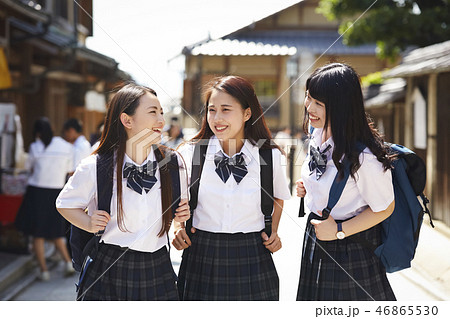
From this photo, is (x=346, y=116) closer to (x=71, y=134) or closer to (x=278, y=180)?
(x=278, y=180)

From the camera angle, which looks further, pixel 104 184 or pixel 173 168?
pixel 173 168

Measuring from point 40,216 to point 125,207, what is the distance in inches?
143

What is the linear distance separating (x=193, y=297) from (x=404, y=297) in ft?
8.90

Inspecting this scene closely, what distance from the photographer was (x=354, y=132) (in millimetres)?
2275

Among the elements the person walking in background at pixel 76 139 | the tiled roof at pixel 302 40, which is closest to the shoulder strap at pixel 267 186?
the person walking in background at pixel 76 139

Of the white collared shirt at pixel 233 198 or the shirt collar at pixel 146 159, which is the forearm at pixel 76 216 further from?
the white collared shirt at pixel 233 198

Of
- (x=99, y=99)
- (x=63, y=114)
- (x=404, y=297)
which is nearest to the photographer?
(x=404, y=297)

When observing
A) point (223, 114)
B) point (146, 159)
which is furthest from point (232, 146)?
point (146, 159)

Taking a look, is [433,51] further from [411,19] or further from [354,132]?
[354,132]

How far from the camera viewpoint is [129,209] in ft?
7.82

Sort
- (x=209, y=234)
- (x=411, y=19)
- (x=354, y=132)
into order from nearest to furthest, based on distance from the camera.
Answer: (x=354, y=132)
(x=209, y=234)
(x=411, y=19)

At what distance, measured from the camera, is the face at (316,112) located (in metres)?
2.34

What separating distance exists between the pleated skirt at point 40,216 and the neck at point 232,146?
347 centimetres

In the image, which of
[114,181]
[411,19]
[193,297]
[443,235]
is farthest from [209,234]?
[411,19]
